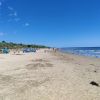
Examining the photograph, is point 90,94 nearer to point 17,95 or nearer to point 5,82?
point 17,95

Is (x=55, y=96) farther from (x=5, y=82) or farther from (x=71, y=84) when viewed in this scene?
(x=5, y=82)

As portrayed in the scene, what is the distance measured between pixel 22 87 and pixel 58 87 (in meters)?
1.66

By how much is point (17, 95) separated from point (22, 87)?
1.25 m

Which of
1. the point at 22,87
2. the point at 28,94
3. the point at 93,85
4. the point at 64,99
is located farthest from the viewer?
the point at 93,85

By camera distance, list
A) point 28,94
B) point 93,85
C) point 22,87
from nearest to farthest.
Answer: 1. point 28,94
2. point 22,87
3. point 93,85

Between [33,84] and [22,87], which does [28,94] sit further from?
[33,84]

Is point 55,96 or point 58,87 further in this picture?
point 58,87

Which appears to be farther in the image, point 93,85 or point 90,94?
point 93,85

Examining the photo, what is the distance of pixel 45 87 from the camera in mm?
8719

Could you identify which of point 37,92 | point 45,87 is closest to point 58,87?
point 45,87

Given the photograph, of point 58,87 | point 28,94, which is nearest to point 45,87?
point 58,87

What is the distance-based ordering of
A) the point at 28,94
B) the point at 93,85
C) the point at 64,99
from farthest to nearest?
the point at 93,85
the point at 28,94
the point at 64,99

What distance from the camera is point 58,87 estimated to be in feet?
28.7

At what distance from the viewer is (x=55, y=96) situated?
24.1 feet
